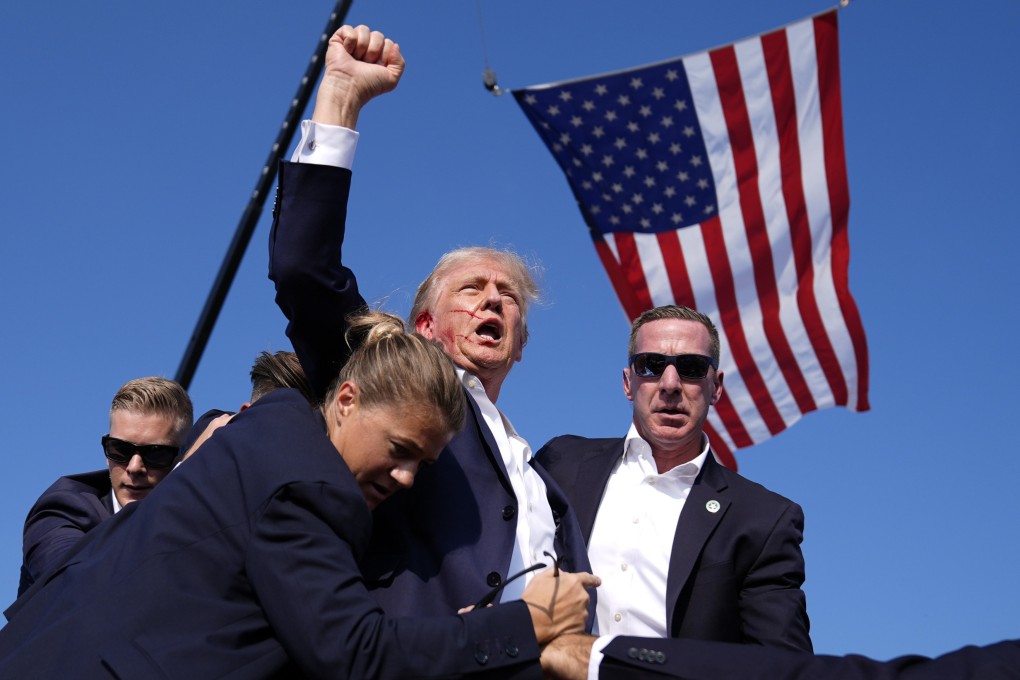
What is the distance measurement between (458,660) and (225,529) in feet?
2.06

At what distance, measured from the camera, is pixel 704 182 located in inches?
389

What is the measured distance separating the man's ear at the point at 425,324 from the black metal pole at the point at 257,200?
443 centimetres

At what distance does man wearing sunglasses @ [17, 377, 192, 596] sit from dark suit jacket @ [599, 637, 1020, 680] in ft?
9.03

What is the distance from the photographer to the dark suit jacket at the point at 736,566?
4.43 m

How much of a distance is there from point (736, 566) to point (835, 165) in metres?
6.15

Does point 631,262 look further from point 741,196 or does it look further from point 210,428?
point 210,428

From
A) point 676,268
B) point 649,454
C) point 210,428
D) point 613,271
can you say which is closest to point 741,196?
point 676,268

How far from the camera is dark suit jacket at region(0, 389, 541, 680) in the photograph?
A: 268 cm

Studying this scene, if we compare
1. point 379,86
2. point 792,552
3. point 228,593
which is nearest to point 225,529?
point 228,593

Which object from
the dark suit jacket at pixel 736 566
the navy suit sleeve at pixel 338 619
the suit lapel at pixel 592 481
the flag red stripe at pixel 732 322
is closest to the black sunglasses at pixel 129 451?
the suit lapel at pixel 592 481

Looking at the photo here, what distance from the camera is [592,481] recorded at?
505 centimetres

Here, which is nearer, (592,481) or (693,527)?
(693,527)

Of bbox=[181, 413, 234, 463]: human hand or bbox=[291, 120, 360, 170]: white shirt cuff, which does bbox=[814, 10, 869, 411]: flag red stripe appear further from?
bbox=[291, 120, 360, 170]: white shirt cuff

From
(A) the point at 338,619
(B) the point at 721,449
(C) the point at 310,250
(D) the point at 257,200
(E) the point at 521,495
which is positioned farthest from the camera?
(B) the point at 721,449
